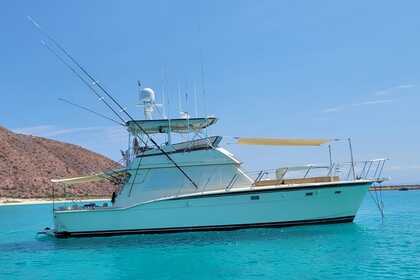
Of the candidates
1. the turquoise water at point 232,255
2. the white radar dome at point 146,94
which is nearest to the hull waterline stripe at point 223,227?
the turquoise water at point 232,255

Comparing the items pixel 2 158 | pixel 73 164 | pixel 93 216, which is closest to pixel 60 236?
pixel 93 216

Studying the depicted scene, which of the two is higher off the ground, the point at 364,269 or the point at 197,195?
the point at 197,195

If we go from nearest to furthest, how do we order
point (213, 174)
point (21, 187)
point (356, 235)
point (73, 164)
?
point (356, 235), point (213, 174), point (21, 187), point (73, 164)

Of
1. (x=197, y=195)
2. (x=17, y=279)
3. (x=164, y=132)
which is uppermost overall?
(x=164, y=132)

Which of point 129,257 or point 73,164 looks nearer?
point 129,257

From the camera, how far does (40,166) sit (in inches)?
4540

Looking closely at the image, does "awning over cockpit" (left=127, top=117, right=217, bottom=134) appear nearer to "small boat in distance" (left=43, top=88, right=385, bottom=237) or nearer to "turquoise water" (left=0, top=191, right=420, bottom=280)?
"small boat in distance" (left=43, top=88, right=385, bottom=237)

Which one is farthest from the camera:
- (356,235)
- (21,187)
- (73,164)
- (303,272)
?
(73,164)

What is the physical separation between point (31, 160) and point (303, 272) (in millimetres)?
112191

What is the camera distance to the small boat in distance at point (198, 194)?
2141cm

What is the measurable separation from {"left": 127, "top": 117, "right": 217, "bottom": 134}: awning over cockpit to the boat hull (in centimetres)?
392

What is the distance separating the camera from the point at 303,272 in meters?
13.5

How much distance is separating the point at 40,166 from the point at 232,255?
4231 inches

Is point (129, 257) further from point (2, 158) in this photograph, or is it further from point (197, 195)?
point (2, 158)
